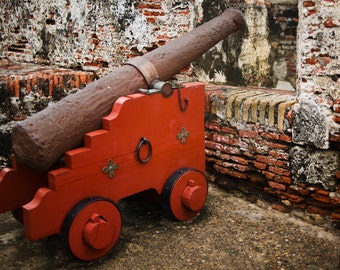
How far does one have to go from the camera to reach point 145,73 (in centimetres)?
320

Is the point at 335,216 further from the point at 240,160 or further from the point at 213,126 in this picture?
the point at 213,126

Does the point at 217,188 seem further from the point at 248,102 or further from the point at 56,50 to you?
the point at 56,50

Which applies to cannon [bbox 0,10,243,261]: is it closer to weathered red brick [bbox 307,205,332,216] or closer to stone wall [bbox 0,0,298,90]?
weathered red brick [bbox 307,205,332,216]

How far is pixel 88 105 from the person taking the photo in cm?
292

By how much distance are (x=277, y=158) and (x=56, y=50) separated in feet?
12.2

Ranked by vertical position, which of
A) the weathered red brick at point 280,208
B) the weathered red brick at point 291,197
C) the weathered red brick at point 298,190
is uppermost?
the weathered red brick at point 298,190

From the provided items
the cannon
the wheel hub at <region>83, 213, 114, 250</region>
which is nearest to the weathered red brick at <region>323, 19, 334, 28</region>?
the cannon

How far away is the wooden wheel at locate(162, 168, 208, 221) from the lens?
3.30 meters

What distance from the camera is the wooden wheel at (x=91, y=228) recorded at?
9.00 ft

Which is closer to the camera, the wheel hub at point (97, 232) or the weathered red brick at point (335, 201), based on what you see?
the wheel hub at point (97, 232)

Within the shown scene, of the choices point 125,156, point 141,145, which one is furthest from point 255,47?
point 125,156

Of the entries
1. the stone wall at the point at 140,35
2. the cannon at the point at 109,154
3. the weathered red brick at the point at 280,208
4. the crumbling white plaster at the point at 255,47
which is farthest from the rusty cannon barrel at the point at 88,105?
the crumbling white plaster at the point at 255,47

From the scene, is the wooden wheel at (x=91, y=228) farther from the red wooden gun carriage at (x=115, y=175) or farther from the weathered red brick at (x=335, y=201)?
the weathered red brick at (x=335, y=201)

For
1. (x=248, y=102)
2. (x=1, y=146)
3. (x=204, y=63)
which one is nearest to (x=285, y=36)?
(x=204, y=63)
